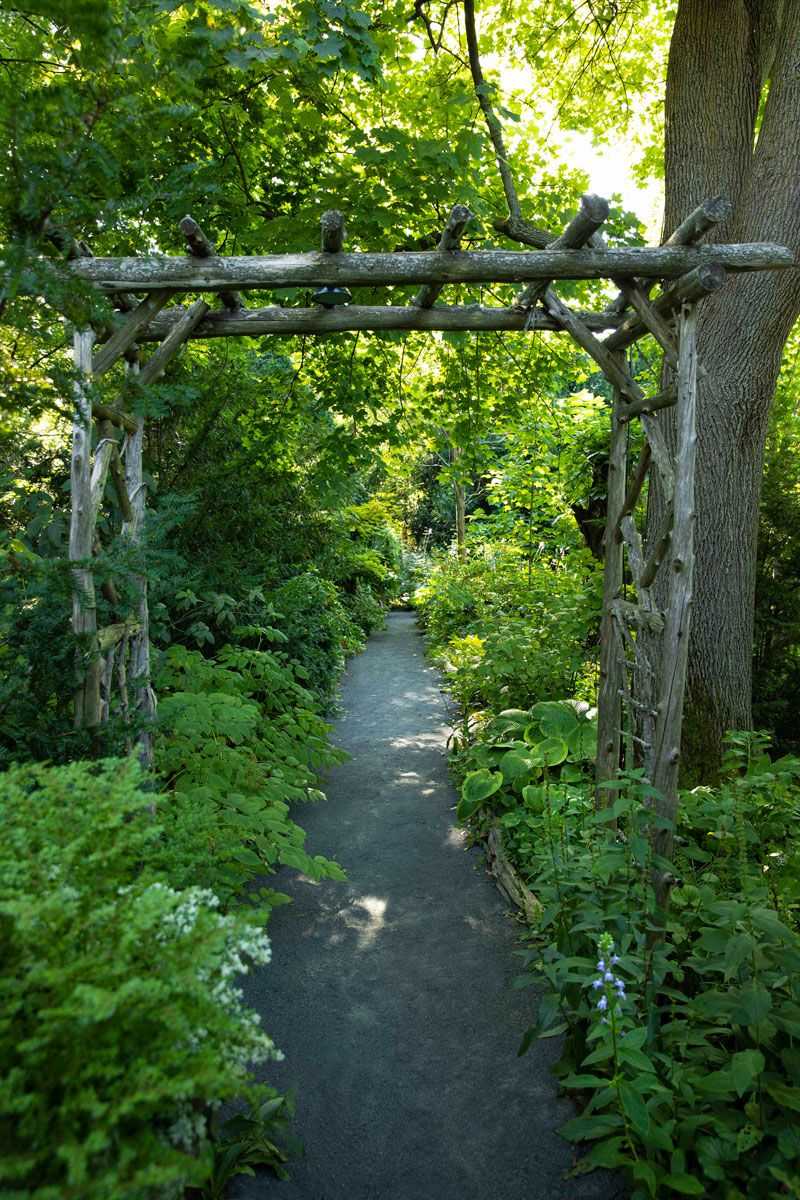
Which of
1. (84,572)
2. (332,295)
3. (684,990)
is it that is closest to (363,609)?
(332,295)

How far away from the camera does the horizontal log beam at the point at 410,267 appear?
10.5 ft

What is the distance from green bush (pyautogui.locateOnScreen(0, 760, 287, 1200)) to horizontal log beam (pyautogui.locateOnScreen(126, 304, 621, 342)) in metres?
3.10

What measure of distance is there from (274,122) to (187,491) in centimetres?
282

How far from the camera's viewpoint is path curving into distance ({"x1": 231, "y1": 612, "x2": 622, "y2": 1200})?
236 cm

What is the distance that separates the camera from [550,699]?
6.21 meters

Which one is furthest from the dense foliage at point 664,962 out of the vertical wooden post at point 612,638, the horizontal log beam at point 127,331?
the horizontal log beam at point 127,331

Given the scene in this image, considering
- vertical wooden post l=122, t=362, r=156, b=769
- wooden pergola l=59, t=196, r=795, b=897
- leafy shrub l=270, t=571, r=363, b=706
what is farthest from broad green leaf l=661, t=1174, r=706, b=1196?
leafy shrub l=270, t=571, r=363, b=706

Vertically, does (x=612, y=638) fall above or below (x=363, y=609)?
above

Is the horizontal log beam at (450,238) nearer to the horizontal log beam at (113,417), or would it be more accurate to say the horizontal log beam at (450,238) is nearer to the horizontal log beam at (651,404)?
the horizontal log beam at (651,404)

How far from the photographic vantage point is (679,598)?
3.22 meters

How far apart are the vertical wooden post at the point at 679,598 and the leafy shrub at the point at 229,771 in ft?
5.20

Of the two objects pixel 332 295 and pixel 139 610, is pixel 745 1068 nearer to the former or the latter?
pixel 139 610

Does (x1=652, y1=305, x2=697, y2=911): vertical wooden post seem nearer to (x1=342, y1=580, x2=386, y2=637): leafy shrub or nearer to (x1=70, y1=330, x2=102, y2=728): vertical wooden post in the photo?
(x1=70, y1=330, x2=102, y2=728): vertical wooden post

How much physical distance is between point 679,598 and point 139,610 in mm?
2622
